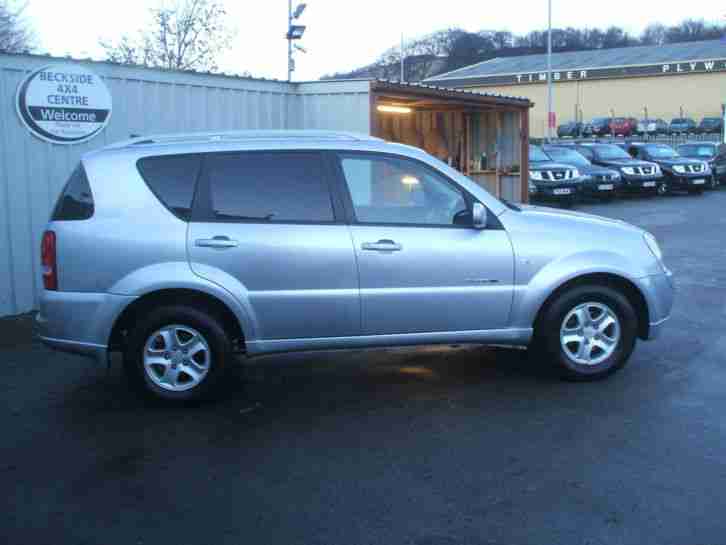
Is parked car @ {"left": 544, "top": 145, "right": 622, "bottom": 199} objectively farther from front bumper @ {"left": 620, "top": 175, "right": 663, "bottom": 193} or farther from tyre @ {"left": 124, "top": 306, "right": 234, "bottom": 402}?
tyre @ {"left": 124, "top": 306, "right": 234, "bottom": 402}

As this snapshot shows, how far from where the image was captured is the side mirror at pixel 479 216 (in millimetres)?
6250

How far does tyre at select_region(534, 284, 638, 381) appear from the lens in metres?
6.48

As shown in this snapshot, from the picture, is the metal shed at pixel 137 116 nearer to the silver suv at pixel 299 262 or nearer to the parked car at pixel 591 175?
the silver suv at pixel 299 262

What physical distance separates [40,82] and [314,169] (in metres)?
4.41

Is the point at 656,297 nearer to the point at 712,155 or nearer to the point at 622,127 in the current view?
the point at 712,155

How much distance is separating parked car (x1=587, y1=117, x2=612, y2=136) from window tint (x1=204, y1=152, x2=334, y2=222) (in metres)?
51.7

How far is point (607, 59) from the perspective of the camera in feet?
216

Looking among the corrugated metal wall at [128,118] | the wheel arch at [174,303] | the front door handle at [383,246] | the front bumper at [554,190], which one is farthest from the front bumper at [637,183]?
the wheel arch at [174,303]

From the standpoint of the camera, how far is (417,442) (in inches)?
211

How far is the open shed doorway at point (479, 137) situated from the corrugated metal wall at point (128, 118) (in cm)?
515

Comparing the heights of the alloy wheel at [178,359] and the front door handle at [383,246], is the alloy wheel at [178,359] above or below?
below

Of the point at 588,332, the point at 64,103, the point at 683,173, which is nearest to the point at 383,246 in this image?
the point at 588,332

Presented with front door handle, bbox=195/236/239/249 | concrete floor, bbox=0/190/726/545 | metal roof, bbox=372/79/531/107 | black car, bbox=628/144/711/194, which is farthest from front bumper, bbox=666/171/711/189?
front door handle, bbox=195/236/239/249

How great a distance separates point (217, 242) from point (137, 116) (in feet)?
15.5
